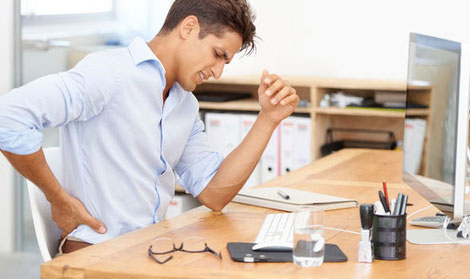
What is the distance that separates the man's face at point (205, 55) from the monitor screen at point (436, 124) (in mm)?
466

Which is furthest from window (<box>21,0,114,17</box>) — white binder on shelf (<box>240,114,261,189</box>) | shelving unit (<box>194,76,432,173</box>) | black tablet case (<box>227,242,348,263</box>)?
black tablet case (<box>227,242,348,263</box>)

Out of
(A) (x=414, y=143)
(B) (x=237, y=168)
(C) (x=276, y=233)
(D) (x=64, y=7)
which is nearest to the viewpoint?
(C) (x=276, y=233)

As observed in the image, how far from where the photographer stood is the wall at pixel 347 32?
3855 mm

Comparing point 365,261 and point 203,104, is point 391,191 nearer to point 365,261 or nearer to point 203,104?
point 365,261

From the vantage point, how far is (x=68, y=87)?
1.75 metres

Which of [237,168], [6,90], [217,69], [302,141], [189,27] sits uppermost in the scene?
[189,27]

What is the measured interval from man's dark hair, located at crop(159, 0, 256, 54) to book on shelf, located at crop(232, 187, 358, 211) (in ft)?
1.58

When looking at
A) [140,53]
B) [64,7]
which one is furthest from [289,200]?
[64,7]

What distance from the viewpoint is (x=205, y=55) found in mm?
1934

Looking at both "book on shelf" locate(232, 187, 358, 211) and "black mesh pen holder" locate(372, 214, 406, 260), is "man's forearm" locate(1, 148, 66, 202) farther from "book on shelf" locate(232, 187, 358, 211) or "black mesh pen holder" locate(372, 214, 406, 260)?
"black mesh pen holder" locate(372, 214, 406, 260)

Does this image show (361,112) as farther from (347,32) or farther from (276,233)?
(276,233)

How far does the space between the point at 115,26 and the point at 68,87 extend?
8.42 feet

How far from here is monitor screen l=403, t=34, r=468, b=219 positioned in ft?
5.37

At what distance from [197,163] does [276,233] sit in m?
0.49
